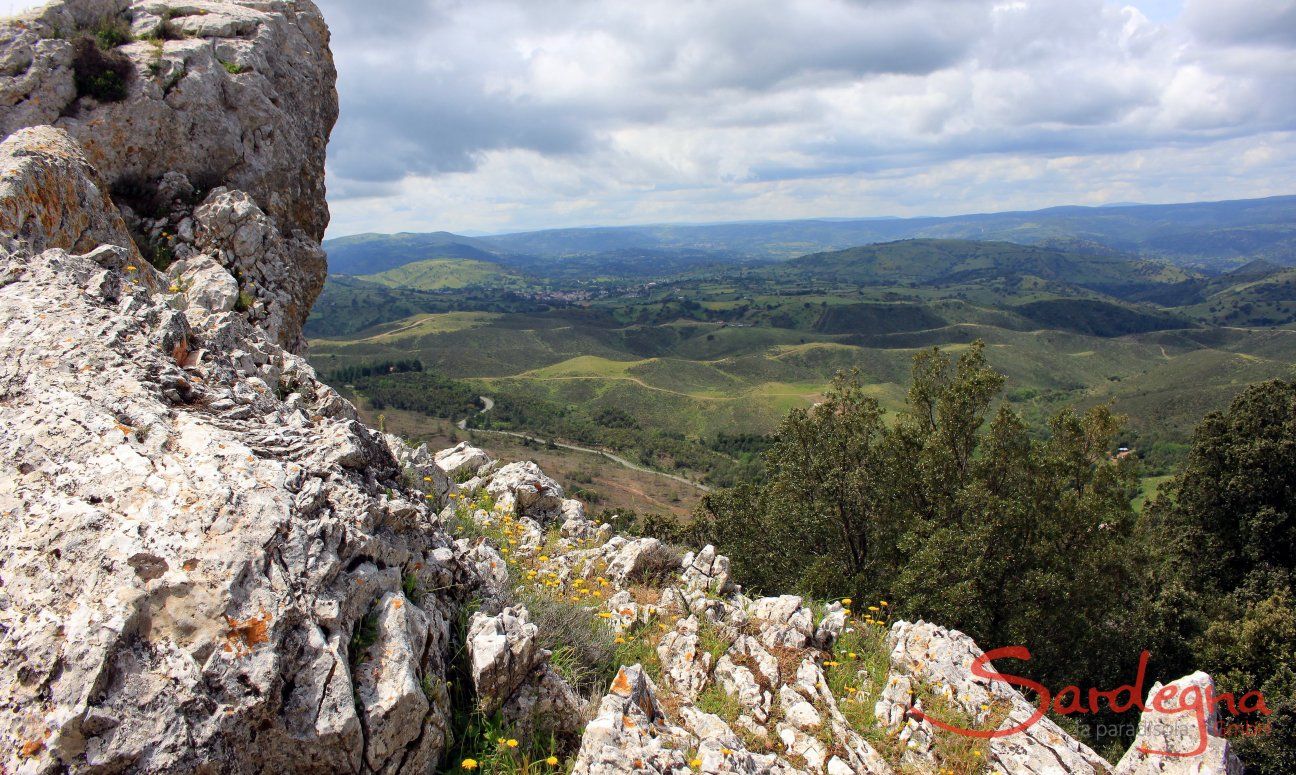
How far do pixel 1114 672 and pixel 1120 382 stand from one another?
222406 millimetres

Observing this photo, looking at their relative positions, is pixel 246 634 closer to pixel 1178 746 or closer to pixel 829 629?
pixel 829 629

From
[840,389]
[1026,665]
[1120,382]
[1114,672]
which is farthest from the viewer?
[1120,382]

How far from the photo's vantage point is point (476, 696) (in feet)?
21.9

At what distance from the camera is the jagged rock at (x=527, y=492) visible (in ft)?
61.0

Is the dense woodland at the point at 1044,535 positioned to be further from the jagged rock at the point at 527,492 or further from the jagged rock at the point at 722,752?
the jagged rock at the point at 722,752

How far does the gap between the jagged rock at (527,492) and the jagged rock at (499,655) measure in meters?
10.8

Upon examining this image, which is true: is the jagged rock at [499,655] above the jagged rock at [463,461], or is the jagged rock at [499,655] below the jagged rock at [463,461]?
above

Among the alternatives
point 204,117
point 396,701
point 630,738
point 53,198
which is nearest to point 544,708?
point 630,738

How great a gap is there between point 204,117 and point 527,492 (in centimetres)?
1525

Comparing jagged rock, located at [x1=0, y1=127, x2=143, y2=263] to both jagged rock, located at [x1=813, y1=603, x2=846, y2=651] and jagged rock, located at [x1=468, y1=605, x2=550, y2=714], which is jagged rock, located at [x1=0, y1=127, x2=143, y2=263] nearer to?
jagged rock, located at [x1=468, y1=605, x2=550, y2=714]

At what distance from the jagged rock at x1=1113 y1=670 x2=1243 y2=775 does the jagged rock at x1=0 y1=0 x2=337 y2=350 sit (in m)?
21.0

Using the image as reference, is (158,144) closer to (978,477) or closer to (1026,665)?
(978,477)

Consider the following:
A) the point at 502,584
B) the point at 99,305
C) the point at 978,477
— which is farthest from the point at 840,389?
the point at 99,305

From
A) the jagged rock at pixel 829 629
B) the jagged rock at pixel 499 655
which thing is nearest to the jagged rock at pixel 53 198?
the jagged rock at pixel 499 655
